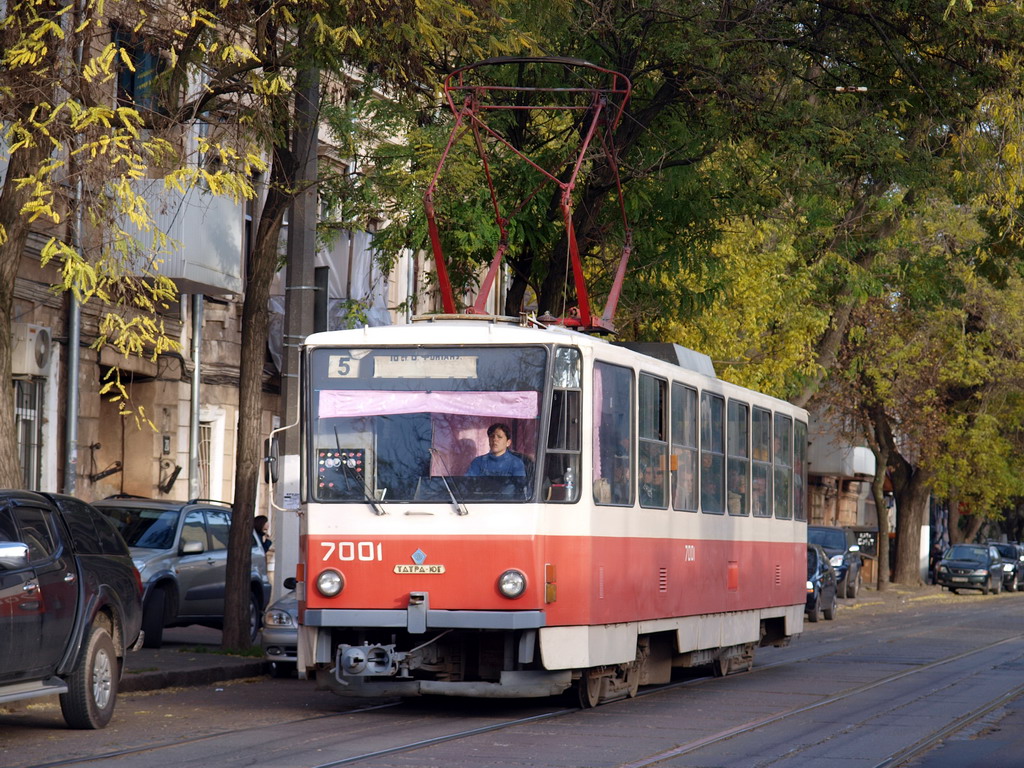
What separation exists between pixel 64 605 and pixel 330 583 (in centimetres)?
205

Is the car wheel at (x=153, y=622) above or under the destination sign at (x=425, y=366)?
under

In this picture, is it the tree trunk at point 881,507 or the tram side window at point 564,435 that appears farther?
the tree trunk at point 881,507

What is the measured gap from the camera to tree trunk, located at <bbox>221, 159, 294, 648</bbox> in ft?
59.3

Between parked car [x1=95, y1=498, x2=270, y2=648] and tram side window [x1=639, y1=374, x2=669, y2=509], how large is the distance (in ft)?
22.3

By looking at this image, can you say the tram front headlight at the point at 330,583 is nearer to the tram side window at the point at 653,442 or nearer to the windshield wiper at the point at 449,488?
the windshield wiper at the point at 449,488

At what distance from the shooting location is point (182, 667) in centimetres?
1661

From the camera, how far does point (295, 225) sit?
18.3 m

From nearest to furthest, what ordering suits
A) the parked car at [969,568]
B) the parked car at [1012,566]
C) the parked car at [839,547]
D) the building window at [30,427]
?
the building window at [30,427] < the parked car at [839,547] < the parked car at [969,568] < the parked car at [1012,566]

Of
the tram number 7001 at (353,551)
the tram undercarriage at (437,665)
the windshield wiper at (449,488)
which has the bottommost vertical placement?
the tram undercarriage at (437,665)

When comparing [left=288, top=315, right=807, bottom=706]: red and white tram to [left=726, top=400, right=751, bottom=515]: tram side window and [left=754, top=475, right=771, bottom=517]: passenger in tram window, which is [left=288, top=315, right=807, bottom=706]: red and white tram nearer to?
[left=726, top=400, right=751, bottom=515]: tram side window

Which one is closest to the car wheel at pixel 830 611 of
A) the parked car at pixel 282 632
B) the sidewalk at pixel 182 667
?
the sidewalk at pixel 182 667

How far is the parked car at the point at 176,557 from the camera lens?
64.6 ft

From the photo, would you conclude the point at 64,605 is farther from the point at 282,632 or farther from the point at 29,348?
the point at 29,348

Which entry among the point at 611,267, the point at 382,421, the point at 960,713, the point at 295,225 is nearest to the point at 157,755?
the point at 382,421
